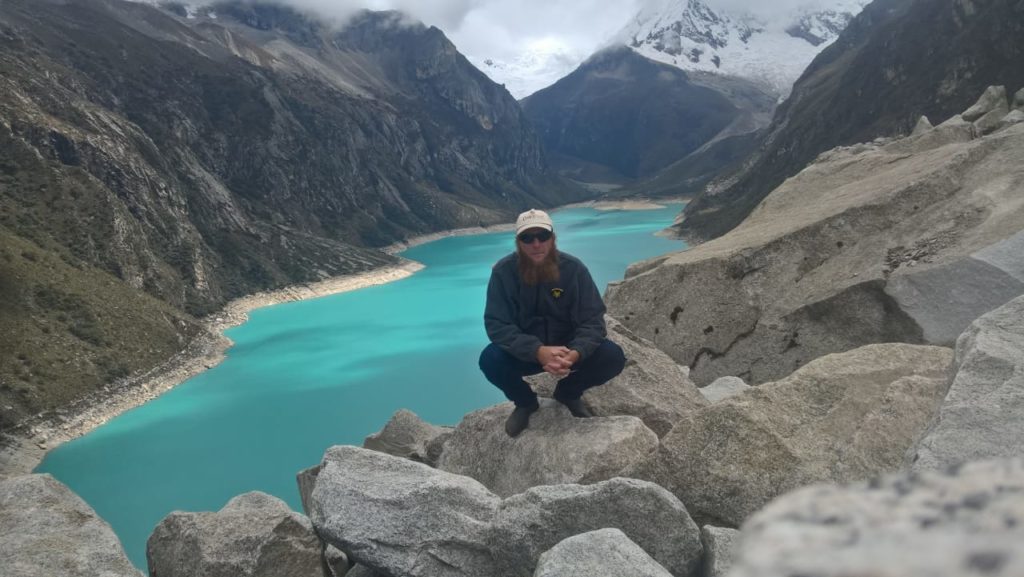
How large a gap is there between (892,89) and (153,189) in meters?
112

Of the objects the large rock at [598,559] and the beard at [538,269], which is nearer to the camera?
the large rock at [598,559]

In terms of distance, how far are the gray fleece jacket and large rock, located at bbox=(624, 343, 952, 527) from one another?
152cm

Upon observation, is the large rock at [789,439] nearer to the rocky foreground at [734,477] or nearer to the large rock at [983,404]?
the rocky foreground at [734,477]

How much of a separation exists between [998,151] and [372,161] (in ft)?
579

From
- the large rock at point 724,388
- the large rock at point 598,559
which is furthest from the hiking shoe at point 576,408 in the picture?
the large rock at point 598,559

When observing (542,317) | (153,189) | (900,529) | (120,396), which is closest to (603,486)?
(542,317)

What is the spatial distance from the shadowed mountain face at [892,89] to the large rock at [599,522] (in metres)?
90.4

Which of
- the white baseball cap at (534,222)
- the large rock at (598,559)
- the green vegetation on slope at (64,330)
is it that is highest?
the white baseball cap at (534,222)

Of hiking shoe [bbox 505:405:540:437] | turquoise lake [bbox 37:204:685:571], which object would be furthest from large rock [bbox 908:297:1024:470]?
turquoise lake [bbox 37:204:685:571]

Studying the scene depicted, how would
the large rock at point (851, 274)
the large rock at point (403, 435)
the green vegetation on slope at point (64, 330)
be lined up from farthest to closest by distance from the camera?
the green vegetation on slope at point (64, 330) → the large rock at point (403, 435) → the large rock at point (851, 274)

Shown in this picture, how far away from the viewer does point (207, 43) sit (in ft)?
612

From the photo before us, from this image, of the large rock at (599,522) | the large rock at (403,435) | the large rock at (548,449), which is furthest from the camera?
the large rock at (403,435)

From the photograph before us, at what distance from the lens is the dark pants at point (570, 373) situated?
25.7 ft

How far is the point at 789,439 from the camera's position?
655 centimetres
